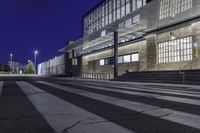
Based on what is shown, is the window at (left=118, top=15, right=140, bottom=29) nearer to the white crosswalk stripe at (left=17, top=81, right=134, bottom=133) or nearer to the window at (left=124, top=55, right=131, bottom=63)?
the window at (left=124, top=55, right=131, bottom=63)

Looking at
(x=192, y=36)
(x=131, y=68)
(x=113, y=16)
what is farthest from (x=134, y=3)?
(x=192, y=36)

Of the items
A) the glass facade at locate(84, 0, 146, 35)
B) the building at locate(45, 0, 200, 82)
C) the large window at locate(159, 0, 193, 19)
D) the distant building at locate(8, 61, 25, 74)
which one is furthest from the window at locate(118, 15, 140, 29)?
the distant building at locate(8, 61, 25, 74)

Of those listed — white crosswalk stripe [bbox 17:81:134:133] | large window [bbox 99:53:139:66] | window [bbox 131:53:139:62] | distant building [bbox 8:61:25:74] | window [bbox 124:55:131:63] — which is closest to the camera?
white crosswalk stripe [bbox 17:81:134:133]

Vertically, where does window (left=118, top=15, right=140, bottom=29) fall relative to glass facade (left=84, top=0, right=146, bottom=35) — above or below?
below

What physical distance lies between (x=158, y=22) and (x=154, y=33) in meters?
1.41

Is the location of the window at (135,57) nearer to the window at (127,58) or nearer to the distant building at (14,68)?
the window at (127,58)

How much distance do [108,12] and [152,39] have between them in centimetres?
2895

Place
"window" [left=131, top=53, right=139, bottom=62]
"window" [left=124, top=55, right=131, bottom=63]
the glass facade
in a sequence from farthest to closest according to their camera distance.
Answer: the glass facade
"window" [left=124, top=55, right=131, bottom=63]
"window" [left=131, top=53, right=139, bottom=62]

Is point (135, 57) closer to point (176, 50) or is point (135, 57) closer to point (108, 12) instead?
point (176, 50)

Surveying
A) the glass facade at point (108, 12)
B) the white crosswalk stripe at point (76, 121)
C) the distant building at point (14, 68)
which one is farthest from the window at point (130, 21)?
the distant building at point (14, 68)

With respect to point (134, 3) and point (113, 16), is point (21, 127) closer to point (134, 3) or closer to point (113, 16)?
point (134, 3)

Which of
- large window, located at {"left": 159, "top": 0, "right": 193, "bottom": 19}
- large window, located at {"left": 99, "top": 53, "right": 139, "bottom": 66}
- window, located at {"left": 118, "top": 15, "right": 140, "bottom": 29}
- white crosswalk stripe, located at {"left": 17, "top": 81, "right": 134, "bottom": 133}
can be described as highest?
window, located at {"left": 118, "top": 15, "right": 140, "bottom": 29}

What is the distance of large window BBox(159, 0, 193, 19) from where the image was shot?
104 feet

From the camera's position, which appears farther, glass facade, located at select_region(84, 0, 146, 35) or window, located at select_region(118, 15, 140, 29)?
glass facade, located at select_region(84, 0, 146, 35)
